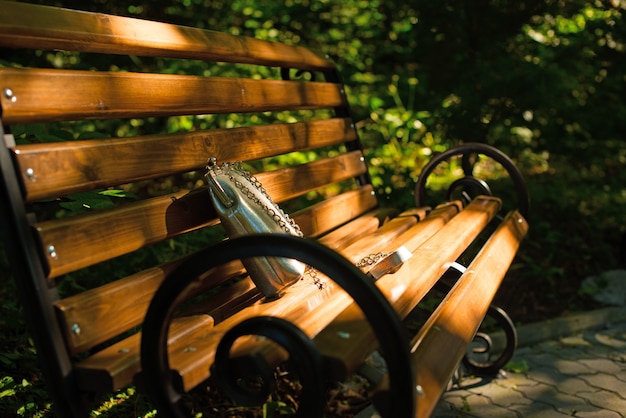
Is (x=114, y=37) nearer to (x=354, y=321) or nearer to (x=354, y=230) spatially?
(x=354, y=321)

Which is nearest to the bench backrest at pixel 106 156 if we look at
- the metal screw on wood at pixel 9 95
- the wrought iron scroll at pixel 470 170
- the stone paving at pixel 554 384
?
the metal screw on wood at pixel 9 95

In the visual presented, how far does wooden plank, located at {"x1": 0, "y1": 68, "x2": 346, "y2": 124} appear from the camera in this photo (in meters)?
1.59

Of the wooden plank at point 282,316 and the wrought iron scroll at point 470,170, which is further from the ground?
the wrought iron scroll at point 470,170

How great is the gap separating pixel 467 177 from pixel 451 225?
679mm

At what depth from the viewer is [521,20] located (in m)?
4.73

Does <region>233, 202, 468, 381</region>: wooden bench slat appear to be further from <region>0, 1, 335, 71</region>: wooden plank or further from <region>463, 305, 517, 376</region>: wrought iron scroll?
<region>0, 1, 335, 71</region>: wooden plank

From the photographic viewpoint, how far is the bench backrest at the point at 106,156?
155 centimetres

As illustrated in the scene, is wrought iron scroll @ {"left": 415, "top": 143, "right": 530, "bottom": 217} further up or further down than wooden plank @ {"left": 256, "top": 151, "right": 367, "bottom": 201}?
further down

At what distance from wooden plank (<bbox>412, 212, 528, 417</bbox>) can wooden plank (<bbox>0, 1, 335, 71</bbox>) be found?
114cm

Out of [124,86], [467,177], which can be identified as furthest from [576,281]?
[124,86]

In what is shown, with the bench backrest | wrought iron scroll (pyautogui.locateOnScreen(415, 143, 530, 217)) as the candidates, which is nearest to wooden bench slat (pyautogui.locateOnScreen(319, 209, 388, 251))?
the bench backrest

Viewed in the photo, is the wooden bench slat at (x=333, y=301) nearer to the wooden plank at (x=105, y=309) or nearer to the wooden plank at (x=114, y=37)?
the wooden plank at (x=105, y=309)

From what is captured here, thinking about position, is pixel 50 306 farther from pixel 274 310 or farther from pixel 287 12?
pixel 287 12

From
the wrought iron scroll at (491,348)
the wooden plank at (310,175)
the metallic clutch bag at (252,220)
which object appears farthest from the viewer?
the wrought iron scroll at (491,348)
